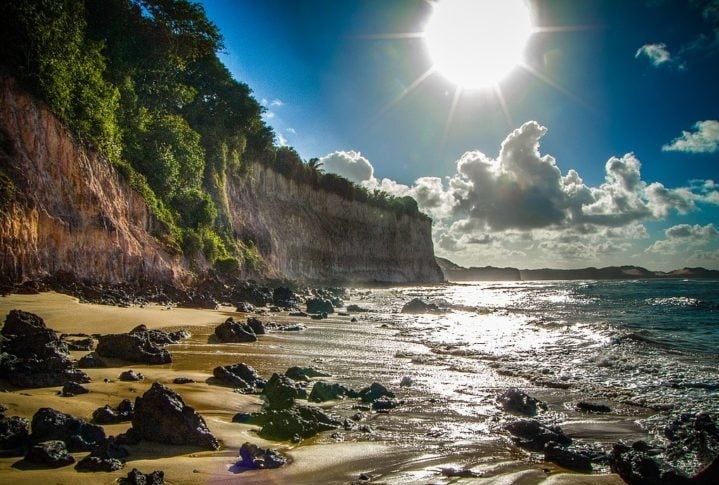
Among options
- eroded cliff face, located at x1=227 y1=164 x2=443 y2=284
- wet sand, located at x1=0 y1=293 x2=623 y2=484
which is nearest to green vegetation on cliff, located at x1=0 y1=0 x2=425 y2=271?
eroded cliff face, located at x1=227 y1=164 x2=443 y2=284

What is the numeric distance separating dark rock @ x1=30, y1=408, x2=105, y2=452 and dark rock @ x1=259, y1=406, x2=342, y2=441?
140 cm

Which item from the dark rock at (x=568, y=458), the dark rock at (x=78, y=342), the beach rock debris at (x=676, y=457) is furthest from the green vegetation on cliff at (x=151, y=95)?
the beach rock debris at (x=676, y=457)

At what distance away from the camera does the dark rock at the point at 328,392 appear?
5.52 meters

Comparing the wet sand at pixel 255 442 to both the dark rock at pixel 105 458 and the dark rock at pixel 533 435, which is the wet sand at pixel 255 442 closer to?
the dark rock at pixel 105 458

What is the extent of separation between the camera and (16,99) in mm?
12906

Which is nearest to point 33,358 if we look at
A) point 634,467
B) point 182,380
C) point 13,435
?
point 182,380

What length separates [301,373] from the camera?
261 inches

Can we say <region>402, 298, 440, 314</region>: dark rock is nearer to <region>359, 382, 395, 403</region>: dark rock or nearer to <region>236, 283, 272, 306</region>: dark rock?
<region>236, 283, 272, 306</region>: dark rock

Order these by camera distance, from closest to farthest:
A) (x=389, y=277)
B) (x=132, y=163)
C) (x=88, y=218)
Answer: (x=88, y=218) < (x=132, y=163) < (x=389, y=277)

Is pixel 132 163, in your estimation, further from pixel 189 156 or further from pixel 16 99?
pixel 16 99

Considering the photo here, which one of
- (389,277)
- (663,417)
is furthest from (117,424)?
(389,277)

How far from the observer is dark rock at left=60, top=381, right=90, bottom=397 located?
4.49 m

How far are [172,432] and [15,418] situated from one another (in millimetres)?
1161

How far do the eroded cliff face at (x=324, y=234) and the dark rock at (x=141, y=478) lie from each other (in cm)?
3449
